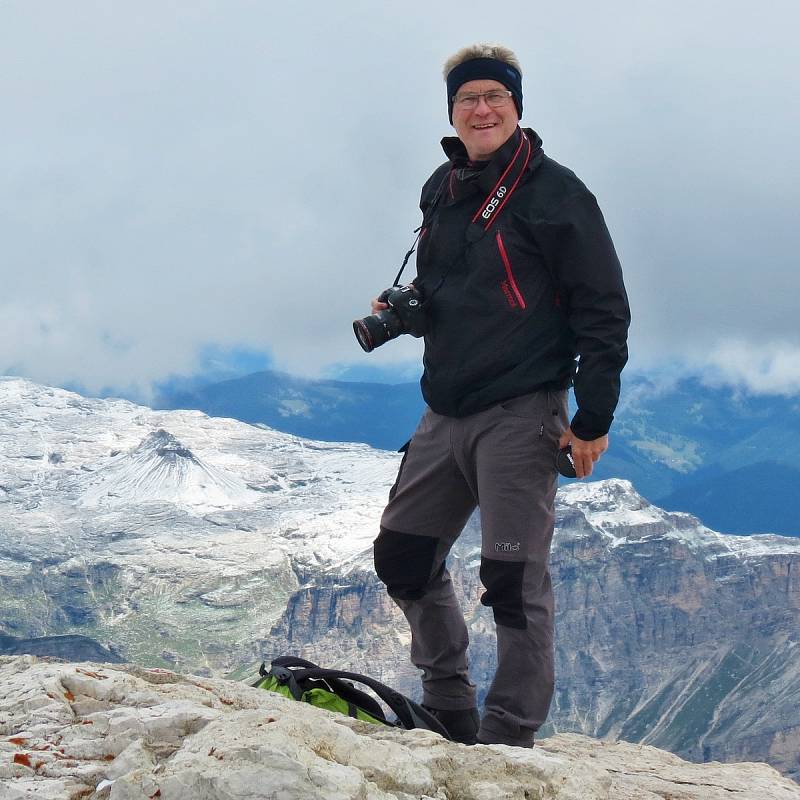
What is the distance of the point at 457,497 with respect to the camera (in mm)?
8375

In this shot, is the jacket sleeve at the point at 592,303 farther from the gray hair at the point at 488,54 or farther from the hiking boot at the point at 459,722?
Result: the hiking boot at the point at 459,722

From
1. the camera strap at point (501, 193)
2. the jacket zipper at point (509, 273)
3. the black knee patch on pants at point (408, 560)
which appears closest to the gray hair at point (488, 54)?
the camera strap at point (501, 193)

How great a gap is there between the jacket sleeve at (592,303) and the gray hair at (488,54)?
1.29 metres

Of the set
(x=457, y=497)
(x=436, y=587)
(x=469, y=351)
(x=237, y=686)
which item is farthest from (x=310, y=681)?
(x=469, y=351)

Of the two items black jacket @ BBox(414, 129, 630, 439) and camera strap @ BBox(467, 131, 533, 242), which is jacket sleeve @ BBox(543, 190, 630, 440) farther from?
camera strap @ BBox(467, 131, 533, 242)

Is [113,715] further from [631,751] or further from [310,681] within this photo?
[631,751]

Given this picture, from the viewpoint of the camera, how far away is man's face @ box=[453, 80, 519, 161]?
794cm

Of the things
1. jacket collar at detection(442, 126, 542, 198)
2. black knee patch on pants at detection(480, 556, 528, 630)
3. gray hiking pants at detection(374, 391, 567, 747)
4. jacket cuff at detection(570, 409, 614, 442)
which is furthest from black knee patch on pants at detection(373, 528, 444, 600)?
jacket collar at detection(442, 126, 542, 198)

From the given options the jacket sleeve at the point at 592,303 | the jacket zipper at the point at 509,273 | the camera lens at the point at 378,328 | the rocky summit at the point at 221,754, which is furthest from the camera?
the camera lens at the point at 378,328

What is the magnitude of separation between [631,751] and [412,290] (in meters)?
5.09

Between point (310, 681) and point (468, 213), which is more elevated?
point (468, 213)

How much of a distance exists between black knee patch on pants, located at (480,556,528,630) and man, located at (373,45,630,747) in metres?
0.01

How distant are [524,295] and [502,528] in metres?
1.83

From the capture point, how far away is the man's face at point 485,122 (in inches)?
313
